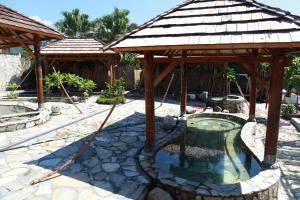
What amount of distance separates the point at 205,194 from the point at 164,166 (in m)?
1.71

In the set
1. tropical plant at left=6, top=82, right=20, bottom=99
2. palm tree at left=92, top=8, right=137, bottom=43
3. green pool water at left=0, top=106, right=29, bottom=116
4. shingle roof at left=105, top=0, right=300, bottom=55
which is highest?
palm tree at left=92, top=8, right=137, bottom=43

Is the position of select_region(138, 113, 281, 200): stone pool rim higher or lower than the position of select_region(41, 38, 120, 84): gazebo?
lower

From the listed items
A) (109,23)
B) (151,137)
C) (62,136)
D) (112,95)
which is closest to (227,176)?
(151,137)

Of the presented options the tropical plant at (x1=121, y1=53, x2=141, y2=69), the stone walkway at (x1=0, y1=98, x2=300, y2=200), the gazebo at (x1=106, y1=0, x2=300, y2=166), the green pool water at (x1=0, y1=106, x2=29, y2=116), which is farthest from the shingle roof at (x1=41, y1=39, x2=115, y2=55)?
the gazebo at (x1=106, y1=0, x2=300, y2=166)

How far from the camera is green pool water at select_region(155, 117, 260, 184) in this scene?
5328mm

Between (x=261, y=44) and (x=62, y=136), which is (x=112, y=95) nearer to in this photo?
(x=62, y=136)

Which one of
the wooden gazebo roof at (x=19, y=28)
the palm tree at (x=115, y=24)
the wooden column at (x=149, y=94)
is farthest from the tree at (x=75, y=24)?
the wooden column at (x=149, y=94)

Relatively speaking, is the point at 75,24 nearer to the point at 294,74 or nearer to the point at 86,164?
the point at 294,74

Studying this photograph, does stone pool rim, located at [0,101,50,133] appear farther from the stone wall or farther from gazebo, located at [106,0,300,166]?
the stone wall

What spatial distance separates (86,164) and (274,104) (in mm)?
3915

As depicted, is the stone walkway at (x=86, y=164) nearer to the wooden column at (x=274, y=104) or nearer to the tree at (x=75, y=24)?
→ the wooden column at (x=274, y=104)

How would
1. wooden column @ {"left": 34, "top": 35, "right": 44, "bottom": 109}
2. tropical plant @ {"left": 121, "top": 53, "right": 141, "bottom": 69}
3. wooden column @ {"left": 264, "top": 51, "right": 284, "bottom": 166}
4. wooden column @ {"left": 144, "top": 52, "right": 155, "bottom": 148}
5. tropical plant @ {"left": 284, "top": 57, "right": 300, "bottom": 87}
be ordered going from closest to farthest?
wooden column @ {"left": 264, "top": 51, "right": 284, "bottom": 166}
wooden column @ {"left": 144, "top": 52, "right": 155, "bottom": 148}
wooden column @ {"left": 34, "top": 35, "right": 44, "bottom": 109}
tropical plant @ {"left": 284, "top": 57, "right": 300, "bottom": 87}
tropical plant @ {"left": 121, "top": 53, "right": 141, "bottom": 69}

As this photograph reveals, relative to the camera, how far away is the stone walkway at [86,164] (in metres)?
4.09

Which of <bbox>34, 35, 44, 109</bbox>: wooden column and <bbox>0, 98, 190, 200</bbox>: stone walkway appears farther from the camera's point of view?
<bbox>34, 35, 44, 109</bbox>: wooden column
